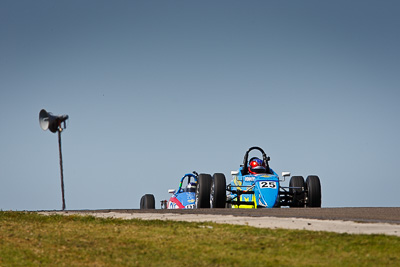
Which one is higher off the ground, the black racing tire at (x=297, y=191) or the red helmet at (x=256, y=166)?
the red helmet at (x=256, y=166)

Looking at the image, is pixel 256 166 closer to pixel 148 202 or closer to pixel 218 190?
pixel 218 190

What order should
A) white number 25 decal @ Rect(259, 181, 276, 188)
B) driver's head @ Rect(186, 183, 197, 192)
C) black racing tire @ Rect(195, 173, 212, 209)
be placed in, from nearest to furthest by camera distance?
Answer: black racing tire @ Rect(195, 173, 212, 209) → white number 25 decal @ Rect(259, 181, 276, 188) → driver's head @ Rect(186, 183, 197, 192)

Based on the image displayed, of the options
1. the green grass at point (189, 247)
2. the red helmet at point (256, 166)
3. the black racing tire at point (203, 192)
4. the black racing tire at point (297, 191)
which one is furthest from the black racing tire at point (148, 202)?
the green grass at point (189, 247)

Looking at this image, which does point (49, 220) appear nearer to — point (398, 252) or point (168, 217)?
point (168, 217)

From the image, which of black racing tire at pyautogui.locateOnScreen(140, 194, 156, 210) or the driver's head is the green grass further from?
black racing tire at pyautogui.locateOnScreen(140, 194, 156, 210)

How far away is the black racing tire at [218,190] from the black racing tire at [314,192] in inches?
138

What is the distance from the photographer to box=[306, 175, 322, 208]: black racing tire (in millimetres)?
23516

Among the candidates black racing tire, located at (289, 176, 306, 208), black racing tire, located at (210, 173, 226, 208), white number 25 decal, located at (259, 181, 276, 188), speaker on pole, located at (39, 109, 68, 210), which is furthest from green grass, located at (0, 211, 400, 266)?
black racing tire, located at (289, 176, 306, 208)

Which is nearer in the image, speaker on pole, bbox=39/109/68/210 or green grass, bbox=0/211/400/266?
green grass, bbox=0/211/400/266

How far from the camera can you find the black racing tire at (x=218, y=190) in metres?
21.8

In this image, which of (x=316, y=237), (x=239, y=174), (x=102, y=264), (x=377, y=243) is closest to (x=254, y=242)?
(x=316, y=237)

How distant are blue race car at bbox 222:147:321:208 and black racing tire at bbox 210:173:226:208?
1.28 m

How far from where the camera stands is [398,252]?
10156 mm

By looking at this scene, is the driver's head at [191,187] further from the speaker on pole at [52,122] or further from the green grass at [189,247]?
the green grass at [189,247]
